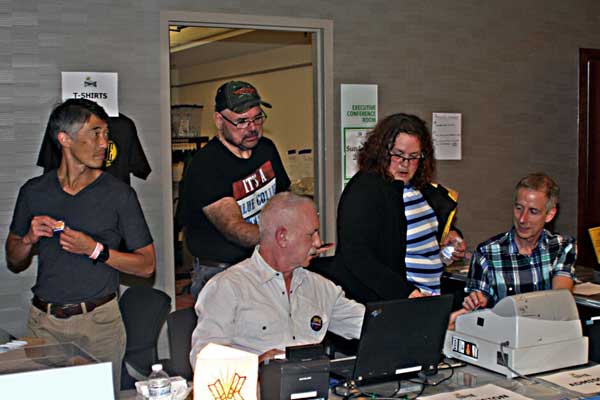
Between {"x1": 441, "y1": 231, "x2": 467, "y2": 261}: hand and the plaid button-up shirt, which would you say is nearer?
the plaid button-up shirt

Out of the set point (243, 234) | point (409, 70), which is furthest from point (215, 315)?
point (409, 70)

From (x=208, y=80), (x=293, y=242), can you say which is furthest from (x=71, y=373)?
(x=208, y=80)

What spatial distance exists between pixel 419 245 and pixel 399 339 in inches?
40.7

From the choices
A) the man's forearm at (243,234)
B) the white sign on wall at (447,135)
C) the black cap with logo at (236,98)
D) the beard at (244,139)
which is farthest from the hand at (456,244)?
the white sign on wall at (447,135)

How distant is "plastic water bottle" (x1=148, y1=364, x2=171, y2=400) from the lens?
2178 mm

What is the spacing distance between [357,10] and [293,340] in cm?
290

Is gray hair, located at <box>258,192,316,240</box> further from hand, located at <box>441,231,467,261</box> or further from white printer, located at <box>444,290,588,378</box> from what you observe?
hand, located at <box>441,231,467,261</box>

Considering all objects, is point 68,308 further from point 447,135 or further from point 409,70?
point 447,135

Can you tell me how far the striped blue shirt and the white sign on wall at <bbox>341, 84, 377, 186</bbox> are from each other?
1.61 m

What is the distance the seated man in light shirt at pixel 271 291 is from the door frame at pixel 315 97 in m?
1.92

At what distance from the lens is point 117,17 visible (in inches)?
174

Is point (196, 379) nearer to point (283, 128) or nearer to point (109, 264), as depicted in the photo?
point (109, 264)

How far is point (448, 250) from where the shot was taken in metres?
3.59

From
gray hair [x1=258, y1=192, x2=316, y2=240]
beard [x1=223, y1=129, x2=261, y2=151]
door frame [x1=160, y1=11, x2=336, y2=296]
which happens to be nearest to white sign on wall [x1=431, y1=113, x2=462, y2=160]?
door frame [x1=160, y1=11, x2=336, y2=296]
